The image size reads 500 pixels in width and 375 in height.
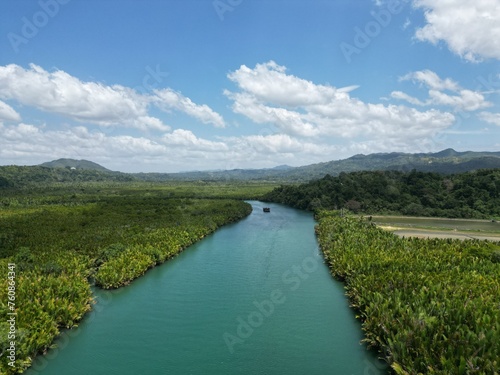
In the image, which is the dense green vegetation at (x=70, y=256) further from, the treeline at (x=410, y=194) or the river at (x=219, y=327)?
the treeline at (x=410, y=194)

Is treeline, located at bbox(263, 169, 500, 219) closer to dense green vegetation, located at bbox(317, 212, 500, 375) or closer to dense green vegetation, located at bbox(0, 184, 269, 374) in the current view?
dense green vegetation, located at bbox(0, 184, 269, 374)

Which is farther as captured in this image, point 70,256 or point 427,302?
point 70,256

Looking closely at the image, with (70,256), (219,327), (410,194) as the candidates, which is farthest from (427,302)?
(410,194)

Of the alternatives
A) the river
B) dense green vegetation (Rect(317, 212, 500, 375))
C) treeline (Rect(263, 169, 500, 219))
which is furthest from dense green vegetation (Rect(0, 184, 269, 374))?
treeline (Rect(263, 169, 500, 219))

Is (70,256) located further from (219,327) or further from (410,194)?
(410,194)

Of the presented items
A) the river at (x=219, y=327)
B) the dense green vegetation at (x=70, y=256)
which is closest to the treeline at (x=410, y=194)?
the dense green vegetation at (x=70, y=256)

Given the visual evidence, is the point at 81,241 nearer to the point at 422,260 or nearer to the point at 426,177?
the point at 422,260

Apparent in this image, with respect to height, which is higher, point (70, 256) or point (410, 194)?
point (70, 256)
